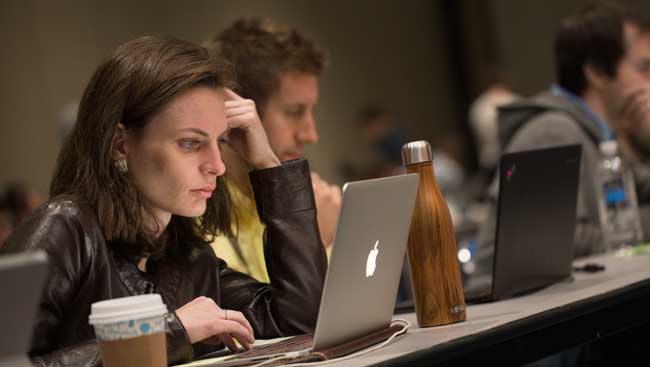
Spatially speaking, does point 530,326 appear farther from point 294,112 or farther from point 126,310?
point 294,112

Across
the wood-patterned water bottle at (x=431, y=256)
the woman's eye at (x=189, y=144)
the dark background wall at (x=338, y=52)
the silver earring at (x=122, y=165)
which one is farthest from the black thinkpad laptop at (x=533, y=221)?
the dark background wall at (x=338, y=52)

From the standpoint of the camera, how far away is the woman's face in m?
1.78

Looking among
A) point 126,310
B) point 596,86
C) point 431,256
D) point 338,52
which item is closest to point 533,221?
point 431,256

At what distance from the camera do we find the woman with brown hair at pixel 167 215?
1628 mm

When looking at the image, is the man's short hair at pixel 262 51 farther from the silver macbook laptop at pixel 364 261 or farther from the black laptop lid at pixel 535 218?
the silver macbook laptop at pixel 364 261

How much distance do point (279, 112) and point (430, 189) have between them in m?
0.89

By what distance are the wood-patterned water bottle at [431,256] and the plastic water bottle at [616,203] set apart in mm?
1406

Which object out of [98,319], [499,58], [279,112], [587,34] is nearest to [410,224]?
[98,319]

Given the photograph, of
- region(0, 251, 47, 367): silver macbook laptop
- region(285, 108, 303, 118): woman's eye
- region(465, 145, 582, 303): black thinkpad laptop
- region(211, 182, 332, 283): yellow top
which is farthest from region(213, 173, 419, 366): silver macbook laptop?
region(285, 108, 303, 118): woman's eye

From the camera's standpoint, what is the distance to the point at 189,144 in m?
1.81

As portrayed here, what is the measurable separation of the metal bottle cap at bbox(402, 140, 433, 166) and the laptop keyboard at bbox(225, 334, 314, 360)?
14.1 inches

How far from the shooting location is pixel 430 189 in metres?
1.76

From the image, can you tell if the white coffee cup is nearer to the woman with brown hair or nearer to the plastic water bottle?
the woman with brown hair

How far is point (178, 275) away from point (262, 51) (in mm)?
875
